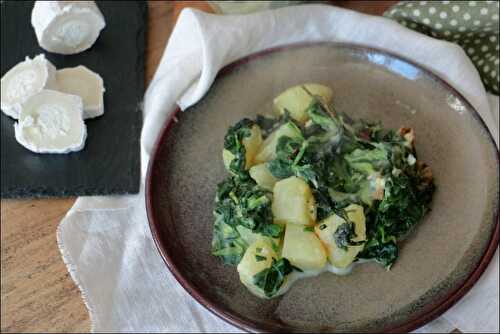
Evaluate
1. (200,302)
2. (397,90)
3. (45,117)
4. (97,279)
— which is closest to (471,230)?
(397,90)

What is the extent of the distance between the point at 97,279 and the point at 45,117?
0.84ft

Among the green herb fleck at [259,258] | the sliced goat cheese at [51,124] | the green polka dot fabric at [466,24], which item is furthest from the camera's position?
the green polka dot fabric at [466,24]

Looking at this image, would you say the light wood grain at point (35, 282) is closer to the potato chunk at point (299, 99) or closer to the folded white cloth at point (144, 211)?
the folded white cloth at point (144, 211)

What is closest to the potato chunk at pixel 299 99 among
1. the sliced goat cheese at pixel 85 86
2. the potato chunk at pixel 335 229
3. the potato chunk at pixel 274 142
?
the potato chunk at pixel 274 142

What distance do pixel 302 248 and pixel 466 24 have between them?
1.73 feet

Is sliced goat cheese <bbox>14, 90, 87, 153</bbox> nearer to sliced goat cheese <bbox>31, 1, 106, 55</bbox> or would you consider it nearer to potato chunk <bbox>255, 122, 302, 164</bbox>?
sliced goat cheese <bbox>31, 1, 106, 55</bbox>

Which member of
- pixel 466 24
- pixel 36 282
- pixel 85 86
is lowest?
pixel 36 282

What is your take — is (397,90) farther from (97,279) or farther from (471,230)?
(97,279)

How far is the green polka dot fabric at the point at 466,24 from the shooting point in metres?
1.15

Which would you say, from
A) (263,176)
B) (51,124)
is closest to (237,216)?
(263,176)

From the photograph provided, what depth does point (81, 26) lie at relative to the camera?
1.15 meters

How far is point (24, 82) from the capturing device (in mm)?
1057

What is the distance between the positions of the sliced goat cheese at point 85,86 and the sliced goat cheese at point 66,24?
0.21 feet

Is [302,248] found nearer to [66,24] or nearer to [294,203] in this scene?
[294,203]
